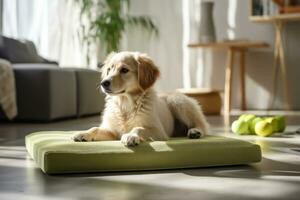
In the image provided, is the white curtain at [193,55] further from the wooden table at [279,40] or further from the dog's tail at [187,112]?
the dog's tail at [187,112]

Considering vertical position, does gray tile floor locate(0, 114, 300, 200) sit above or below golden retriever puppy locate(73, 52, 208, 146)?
below

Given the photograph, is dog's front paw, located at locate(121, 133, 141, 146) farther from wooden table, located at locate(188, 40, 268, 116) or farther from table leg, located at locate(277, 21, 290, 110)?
table leg, located at locate(277, 21, 290, 110)

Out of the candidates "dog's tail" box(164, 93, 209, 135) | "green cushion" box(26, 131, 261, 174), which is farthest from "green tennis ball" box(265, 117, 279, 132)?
"green cushion" box(26, 131, 261, 174)

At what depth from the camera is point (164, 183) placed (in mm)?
1849

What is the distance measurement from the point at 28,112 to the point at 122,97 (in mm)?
2397

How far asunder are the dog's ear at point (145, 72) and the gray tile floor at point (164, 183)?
1.74 ft

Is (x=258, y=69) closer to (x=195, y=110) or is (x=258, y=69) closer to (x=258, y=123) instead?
(x=258, y=123)

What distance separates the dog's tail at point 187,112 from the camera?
2.82m

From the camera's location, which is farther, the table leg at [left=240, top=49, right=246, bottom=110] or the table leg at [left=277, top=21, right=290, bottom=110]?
the table leg at [left=240, top=49, right=246, bottom=110]

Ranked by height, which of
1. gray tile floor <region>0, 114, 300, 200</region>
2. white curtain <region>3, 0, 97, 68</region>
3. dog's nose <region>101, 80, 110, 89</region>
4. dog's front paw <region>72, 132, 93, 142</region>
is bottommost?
gray tile floor <region>0, 114, 300, 200</region>

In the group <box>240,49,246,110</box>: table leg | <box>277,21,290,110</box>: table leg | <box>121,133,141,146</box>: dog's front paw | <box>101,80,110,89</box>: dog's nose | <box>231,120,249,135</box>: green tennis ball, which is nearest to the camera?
<box>121,133,141,146</box>: dog's front paw

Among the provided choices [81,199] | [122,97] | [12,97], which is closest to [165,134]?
[122,97]

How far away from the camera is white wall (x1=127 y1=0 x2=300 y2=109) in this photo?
20.8 ft

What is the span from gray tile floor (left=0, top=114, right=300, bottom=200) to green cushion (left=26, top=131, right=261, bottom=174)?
45mm
